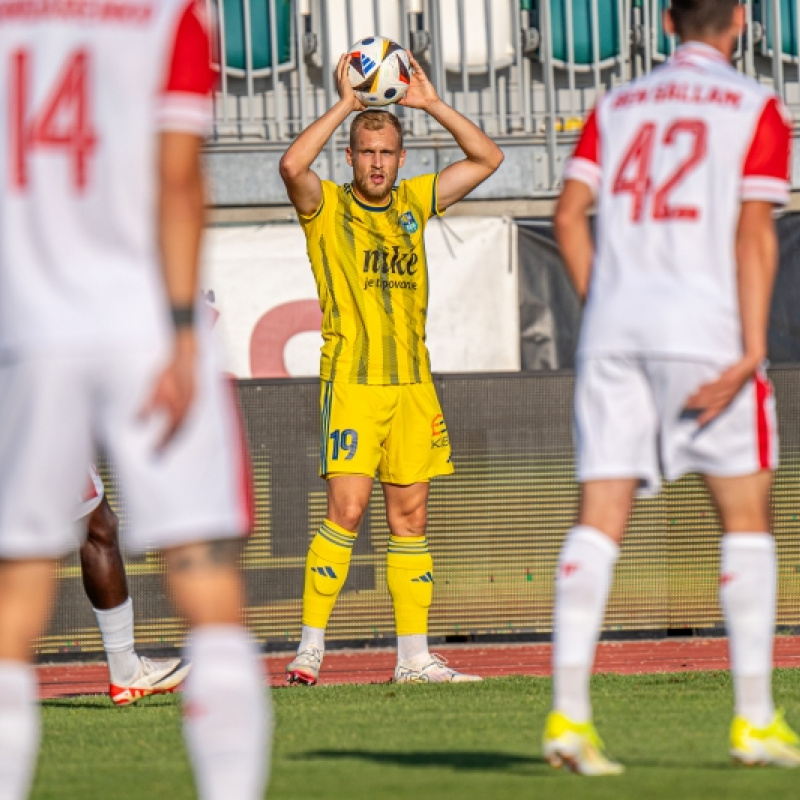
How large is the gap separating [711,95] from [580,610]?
54.9 inches

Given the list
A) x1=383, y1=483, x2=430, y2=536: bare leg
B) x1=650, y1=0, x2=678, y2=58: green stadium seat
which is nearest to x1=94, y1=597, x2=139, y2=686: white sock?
x1=383, y1=483, x2=430, y2=536: bare leg

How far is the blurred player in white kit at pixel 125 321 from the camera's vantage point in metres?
3.40

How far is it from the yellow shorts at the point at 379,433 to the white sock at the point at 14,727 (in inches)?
173

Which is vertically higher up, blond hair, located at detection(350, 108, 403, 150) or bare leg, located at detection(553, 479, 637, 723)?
blond hair, located at detection(350, 108, 403, 150)

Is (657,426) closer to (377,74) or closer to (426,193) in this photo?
(426,193)

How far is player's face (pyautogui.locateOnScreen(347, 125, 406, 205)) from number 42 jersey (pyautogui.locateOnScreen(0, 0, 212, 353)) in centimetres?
460

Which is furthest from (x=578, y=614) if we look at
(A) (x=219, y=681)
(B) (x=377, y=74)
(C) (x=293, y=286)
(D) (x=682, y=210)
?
(C) (x=293, y=286)

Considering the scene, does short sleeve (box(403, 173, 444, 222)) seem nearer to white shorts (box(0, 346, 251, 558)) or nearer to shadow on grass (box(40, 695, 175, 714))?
shadow on grass (box(40, 695, 175, 714))

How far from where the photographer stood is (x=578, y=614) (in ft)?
15.3

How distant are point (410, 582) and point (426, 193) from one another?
1.76m

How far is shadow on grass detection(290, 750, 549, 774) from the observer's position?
5.12 meters

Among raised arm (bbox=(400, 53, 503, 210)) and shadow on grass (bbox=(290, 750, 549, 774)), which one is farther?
raised arm (bbox=(400, 53, 503, 210))

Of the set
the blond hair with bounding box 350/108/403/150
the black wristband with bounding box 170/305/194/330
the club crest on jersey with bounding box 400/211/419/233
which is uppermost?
the blond hair with bounding box 350/108/403/150

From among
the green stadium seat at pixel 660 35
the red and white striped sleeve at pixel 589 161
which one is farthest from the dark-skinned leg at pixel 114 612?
the green stadium seat at pixel 660 35
